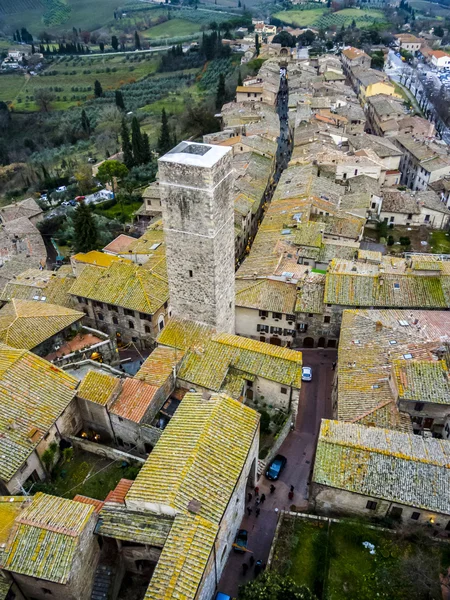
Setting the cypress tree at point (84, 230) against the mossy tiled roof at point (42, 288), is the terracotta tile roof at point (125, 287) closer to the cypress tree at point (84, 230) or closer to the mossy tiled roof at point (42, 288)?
the mossy tiled roof at point (42, 288)

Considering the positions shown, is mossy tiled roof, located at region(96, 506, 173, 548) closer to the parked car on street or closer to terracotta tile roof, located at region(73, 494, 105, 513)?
terracotta tile roof, located at region(73, 494, 105, 513)

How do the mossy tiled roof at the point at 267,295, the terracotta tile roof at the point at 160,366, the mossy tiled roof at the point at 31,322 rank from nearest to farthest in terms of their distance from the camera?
1. the terracotta tile roof at the point at 160,366
2. the mossy tiled roof at the point at 31,322
3. the mossy tiled roof at the point at 267,295

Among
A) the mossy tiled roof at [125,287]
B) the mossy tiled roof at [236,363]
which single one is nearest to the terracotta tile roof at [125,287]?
the mossy tiled roof at [125,287]

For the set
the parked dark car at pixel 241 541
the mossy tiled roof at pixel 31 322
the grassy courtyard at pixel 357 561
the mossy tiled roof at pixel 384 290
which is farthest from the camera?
the mossy tiled roof at pixel 384 290

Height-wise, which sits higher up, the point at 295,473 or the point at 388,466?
the point at 388,466

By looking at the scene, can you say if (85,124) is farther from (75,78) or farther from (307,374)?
(307,374)

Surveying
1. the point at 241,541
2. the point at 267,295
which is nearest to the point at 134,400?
the point at 241,541

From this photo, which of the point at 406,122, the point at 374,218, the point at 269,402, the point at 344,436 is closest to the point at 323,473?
the point at 344,436
